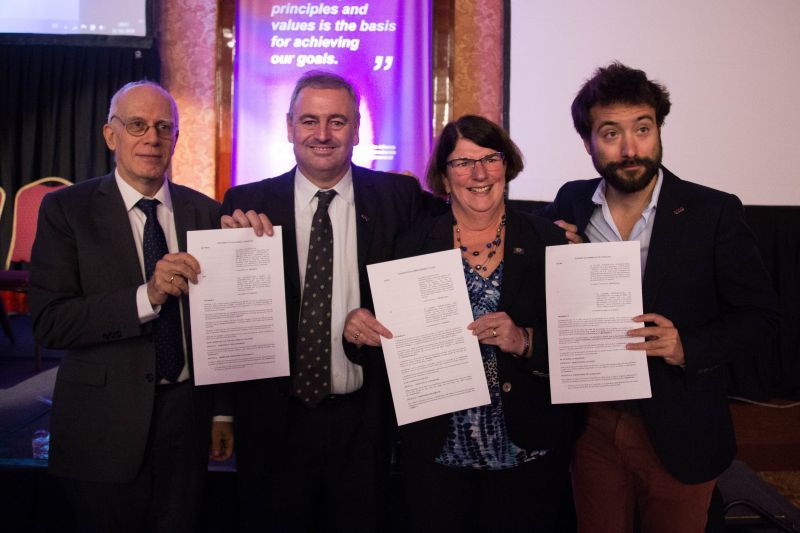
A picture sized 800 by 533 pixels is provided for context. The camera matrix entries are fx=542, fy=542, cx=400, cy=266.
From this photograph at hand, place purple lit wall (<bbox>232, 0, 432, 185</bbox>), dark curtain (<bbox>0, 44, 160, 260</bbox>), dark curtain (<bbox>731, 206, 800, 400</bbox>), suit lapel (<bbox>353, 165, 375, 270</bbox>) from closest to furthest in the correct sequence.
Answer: suit lapel (<bbox>353, 165, 375, 270</bbox>) < dark curtain (<bbox>731, 206, 800, 400</bbox>) < purple lit wall (<bbox>232, 0, 432, 185</bbox>) < dark curtain (<bbox>0, 44, 160, 260</bbox>)

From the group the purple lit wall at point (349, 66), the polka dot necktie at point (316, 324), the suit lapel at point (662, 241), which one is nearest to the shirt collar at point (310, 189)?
the polka dot necktie at point (316, 324)

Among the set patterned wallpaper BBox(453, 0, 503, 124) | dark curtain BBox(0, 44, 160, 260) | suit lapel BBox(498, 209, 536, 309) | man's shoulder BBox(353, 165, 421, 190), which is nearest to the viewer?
suit lapel BBox(498, 209, 536, 309)

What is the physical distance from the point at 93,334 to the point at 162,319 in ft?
0.62

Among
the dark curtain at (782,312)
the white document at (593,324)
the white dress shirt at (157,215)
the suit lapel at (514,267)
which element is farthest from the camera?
the dark curtain at (782,312)

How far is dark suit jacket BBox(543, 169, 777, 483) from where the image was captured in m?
1.51

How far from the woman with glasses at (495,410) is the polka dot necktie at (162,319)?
0.74m

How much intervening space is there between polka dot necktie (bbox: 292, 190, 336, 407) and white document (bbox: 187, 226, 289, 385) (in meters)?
0.11

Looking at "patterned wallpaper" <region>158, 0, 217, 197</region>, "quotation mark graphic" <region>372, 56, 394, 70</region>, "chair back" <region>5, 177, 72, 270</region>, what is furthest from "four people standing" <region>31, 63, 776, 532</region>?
"chair back" <region>5, 177, 72, 270</region>

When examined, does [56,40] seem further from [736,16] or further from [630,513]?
[736,16]

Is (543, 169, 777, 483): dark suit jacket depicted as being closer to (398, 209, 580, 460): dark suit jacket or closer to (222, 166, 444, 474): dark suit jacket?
(398, 209, 580, 460): dark suit jacket

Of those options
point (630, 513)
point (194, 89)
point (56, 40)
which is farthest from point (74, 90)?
point (630, 513)

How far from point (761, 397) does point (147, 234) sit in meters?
4.64

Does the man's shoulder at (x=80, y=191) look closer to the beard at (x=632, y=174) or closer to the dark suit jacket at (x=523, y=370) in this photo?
the dark suit jacket at (x=523, y=370)

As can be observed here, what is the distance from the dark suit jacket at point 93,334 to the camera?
1.56 meters
